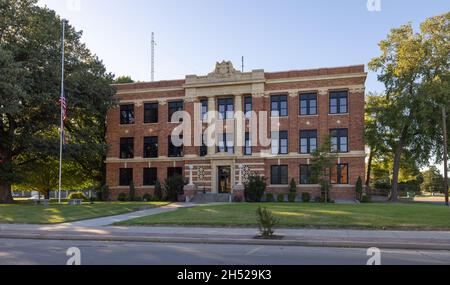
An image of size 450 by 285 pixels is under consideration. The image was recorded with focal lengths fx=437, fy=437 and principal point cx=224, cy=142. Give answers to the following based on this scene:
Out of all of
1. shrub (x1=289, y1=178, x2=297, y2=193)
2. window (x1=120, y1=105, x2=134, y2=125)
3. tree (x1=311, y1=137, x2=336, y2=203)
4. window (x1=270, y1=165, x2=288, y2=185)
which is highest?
window (x1=120, y1=105, x2=134, y2=125)

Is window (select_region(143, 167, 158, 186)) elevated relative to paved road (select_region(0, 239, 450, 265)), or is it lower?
elevated

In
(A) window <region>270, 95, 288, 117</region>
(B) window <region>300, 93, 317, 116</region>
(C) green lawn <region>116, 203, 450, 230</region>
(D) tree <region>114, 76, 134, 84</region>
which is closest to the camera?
(C) green lawn <region>116, 203, 450, 230</region>

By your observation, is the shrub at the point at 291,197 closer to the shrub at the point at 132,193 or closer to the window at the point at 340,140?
the window at the point at 340,140

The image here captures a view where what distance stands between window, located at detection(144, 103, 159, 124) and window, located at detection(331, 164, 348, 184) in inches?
732

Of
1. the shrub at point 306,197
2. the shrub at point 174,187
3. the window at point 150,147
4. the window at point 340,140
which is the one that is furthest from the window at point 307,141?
the window at point 150,147

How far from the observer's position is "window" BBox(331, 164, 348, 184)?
3984 cm

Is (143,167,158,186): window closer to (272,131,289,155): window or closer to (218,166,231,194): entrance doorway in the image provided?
(218,166,231,194): entrance doorway

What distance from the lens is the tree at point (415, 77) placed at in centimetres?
4003

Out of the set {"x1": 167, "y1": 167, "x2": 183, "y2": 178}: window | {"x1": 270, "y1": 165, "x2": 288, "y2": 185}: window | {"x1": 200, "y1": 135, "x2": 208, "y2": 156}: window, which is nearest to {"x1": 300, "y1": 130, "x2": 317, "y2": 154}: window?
{"x1": 270, "y1": 165, "x2": 288, "y2": 185}: window

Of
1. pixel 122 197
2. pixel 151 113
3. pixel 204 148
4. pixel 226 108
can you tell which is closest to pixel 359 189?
pixel 226 108

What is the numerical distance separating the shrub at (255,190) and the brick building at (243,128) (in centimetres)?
234

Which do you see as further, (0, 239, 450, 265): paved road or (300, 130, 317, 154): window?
(300, 130, 317, 154): window

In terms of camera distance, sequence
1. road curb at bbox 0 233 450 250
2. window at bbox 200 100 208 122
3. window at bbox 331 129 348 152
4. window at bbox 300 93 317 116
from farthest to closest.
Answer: window at bbox 200 100 208 122 < window at bbox 300 93 317 116 < window at bbox 331 129 348 152 < road curb at bbox 0 233 450 250
